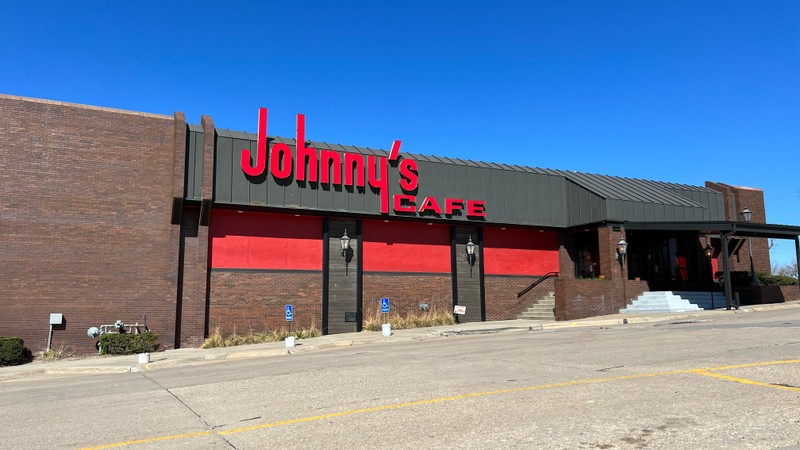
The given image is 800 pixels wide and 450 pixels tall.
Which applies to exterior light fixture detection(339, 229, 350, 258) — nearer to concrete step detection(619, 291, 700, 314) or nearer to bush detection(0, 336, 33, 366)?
bush detection(0, 336, 33, 366)

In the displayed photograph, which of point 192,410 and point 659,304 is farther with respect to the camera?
point 659,304

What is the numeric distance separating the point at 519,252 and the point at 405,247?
556 centimetres

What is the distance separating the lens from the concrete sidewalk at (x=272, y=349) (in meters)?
15.5

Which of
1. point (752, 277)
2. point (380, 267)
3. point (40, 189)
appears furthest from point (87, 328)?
point (752, 277)

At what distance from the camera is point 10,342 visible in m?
17.5

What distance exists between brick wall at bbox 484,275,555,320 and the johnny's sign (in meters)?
3.09

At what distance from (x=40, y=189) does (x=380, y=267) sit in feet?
39.4

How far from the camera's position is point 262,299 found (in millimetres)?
21703

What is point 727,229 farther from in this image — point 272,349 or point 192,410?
point 192,410

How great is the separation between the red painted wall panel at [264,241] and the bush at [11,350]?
6.09 m

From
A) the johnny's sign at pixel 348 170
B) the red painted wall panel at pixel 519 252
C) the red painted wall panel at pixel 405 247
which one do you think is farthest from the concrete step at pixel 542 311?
the johnny's sign at pixel 348 170

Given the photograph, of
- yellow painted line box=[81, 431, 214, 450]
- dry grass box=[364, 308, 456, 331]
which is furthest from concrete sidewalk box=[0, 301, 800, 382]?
yellow painted line box=[81, 431, 214, 450]

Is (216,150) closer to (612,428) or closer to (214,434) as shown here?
(214,434)


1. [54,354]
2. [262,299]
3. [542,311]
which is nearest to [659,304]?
[542,311]
